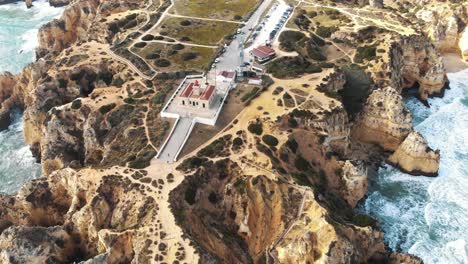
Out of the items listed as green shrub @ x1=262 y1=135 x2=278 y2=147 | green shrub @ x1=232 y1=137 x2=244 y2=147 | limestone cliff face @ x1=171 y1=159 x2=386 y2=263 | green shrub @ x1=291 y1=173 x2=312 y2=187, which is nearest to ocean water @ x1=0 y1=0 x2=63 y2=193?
limestone cliff face @ x1=171 y1=159 x2=386 y2=263

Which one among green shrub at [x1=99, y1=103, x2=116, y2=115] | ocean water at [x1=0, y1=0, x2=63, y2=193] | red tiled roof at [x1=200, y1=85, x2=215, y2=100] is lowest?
ocean water at [x1=0, y1=0, x2=63, y2=193]

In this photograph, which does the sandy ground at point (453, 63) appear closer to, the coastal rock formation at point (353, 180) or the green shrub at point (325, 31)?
the green shrub at point (325, 31)

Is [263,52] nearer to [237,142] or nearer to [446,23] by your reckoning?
[237,142]

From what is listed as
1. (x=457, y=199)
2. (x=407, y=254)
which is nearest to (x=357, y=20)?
(x=457, y=199)

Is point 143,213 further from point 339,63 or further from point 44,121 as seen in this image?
point 339,63

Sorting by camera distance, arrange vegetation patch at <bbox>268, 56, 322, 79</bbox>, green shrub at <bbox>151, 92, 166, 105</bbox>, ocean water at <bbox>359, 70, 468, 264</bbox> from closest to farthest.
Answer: ocean water at <bbox>359, 70, 468, 264</bbox>
green shrub at <bbox>151, 92, 166, 105</bbox>
vegetation patch at <bbox>268, 56, 322, 79</bbox>

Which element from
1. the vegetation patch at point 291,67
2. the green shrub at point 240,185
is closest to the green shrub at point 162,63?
the vegetation patch at point 291,67

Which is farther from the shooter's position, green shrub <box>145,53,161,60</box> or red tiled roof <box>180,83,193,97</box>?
green shrub <box>145,53,161,60</box>

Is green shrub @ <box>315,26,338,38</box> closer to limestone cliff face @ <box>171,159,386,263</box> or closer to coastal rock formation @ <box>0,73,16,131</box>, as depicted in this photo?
limestone cliff face @ <box>171,159,386,263</box>
